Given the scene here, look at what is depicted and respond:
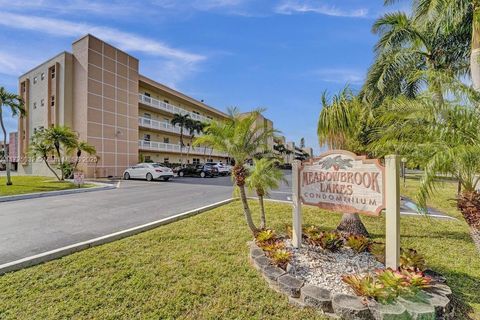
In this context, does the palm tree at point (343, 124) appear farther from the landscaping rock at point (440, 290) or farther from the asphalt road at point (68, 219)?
the landscaping rock at point (440, 290)

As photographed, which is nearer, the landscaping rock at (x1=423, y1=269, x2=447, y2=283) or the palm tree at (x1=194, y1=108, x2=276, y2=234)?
the landscaping rock at (x1=423, y1=269, x2=447, y2=283)

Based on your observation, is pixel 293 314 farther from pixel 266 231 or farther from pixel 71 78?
pixel 71 78

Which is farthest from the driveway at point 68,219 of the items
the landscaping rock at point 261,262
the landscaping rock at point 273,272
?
the landscaping rock at point 273,272

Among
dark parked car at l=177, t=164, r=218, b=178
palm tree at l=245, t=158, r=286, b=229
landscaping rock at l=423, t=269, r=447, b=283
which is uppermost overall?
palm tree at l=245, t=158, r=286, b=229

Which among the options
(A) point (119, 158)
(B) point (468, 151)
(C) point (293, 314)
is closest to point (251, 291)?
(C) point (293, 314)

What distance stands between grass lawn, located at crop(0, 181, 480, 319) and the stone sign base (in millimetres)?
146

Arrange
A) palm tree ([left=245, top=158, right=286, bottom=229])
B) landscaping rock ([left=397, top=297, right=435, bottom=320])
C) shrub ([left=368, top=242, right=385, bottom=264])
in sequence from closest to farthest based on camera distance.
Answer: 1. landscaping rock ([left=397, top=297, right=435, bottom=320])
2. shrub ([left=368, top=242, right=385, bottom=264])
3. palm tree ([left=245, top=158, right=286, bottom=229])

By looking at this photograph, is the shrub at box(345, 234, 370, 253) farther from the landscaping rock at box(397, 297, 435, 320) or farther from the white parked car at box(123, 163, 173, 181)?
the white parked car at box(123, 163, 173, 181)

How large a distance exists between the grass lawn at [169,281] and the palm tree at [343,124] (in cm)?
247

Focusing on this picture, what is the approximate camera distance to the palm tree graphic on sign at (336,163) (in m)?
3.89

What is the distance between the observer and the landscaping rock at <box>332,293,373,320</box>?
2.69 meters

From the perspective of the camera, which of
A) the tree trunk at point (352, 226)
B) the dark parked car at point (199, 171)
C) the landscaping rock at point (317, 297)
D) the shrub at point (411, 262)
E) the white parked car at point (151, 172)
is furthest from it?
the dark parked car at point (199, 171)

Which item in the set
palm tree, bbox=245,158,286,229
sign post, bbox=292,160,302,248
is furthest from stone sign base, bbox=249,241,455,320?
palm tree, bbox=245,158,286,229

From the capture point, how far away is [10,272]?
147 inches
